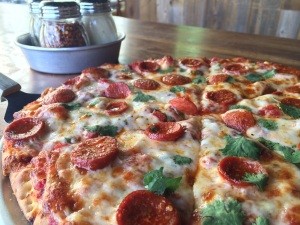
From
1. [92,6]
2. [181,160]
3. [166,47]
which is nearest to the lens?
[181,160]

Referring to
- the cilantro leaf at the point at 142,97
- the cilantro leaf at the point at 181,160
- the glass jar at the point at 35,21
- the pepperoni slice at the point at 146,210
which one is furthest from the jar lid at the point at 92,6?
the pepperoni slice at the point at 146,210

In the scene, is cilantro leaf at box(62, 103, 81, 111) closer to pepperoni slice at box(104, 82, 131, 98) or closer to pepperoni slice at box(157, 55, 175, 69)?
pepperoni slice at box(104, 82, 131, 98)

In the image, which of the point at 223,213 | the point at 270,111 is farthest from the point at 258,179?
the point at 270,111

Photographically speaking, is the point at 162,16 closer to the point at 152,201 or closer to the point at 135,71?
the point at 135,71

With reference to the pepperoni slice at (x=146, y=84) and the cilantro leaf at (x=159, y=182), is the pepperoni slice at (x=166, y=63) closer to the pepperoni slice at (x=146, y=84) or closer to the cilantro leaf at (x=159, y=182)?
the pepperoni slice at (x=146, y=84)

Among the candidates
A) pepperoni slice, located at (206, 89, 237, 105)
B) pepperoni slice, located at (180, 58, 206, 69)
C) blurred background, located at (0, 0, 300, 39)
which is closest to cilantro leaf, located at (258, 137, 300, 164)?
pepperoni slice, located at (206, 89, 237, 105)

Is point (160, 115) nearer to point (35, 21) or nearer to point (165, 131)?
point (165, 131)
